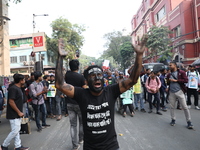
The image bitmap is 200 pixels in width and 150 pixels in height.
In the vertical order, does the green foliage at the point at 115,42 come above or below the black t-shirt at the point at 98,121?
above

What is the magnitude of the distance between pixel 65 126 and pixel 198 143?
4.03 m

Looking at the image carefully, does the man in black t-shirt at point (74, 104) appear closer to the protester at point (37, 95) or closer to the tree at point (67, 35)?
the protester at point (37, 95)

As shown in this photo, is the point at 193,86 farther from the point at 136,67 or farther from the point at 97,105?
the point at 97,105

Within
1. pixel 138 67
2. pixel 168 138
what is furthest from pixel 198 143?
pixel 138 67

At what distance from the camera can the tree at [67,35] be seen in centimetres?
2889

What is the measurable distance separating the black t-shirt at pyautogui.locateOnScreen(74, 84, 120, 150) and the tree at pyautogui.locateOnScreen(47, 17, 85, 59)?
26.2 m

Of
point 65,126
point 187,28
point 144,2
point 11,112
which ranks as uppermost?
point 144,2

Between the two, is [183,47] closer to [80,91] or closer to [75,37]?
[75,37]

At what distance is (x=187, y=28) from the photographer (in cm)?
2088

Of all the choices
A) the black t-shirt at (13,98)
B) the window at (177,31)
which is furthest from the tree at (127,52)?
the black t-shirt at (13,98)

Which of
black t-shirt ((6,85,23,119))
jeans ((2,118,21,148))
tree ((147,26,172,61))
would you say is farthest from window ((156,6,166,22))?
jeans ((2,118,21,148))

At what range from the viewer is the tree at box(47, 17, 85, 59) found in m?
28.9

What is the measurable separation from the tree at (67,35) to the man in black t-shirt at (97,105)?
26.1 metres

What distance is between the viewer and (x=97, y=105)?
211 centimetres
